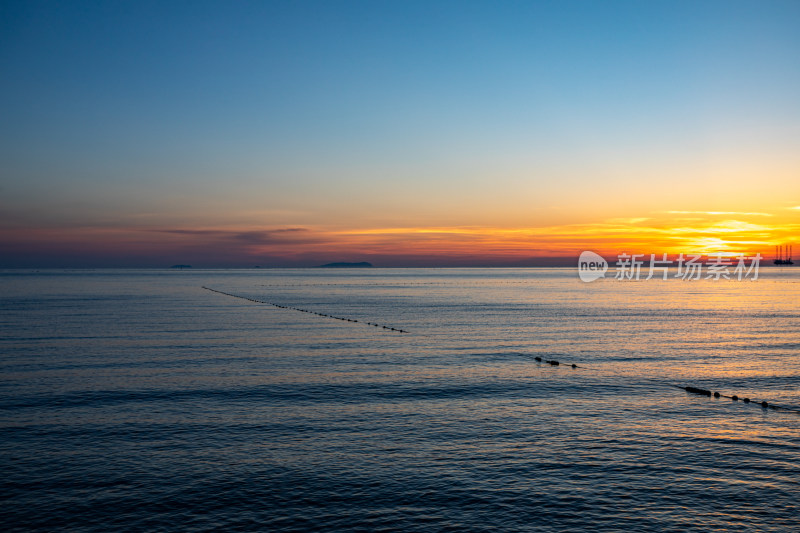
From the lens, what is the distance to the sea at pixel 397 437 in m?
19.5

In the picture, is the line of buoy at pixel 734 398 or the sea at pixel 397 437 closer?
the sea at pixel 397 437

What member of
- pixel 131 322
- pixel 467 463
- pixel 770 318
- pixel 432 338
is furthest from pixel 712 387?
pixel 131 322

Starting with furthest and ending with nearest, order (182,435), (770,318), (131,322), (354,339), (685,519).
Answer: (770,318) < (131,322) < (354,339) < (182,435) < (685,519)

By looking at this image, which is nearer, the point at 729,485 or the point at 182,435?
the point at 729,485

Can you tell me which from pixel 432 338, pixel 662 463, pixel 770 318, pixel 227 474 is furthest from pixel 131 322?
pixel 770 318

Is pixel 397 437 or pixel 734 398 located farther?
pixel 734 398

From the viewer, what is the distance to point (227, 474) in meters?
22.8

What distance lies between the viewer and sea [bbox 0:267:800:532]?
19.5 m

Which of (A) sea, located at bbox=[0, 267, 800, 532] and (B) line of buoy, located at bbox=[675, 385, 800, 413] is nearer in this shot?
(A) sea, located at bbox=[0, 267, 800, 532]

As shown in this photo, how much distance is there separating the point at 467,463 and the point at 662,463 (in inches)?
307

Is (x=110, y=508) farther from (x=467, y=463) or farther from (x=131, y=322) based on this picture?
(x=131, y=322)

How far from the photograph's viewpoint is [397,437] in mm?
27469

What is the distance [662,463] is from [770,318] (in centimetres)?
8129

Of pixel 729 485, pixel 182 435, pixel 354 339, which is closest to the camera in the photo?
pixel 729 485
